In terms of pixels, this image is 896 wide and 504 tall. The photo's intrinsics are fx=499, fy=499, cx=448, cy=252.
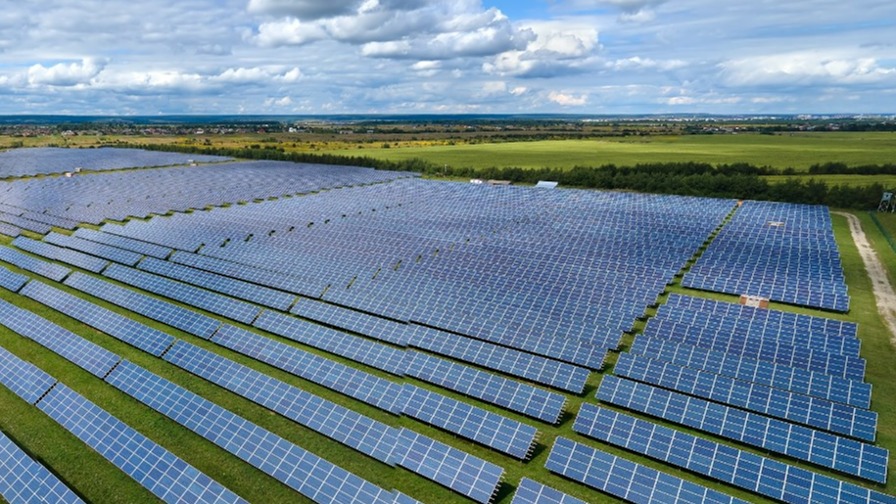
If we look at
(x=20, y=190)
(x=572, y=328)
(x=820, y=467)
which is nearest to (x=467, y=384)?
(x=572, y=328)

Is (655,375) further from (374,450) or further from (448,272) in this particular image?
(448,272)

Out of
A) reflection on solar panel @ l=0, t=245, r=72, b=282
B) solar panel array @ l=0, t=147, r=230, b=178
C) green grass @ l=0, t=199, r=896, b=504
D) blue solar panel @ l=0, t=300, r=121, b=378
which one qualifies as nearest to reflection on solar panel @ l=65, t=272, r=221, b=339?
green grass @ l=0, t=199, r=896, b=504

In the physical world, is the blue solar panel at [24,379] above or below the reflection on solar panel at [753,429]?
below

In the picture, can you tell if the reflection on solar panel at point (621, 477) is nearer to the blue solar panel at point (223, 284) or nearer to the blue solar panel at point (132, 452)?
the blue solar panel at point (132, 452)

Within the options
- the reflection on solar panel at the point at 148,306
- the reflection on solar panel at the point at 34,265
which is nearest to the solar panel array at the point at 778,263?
the reflection on solar panel at the point at 148,306

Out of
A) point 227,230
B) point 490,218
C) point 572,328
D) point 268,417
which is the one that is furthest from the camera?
point 490,218

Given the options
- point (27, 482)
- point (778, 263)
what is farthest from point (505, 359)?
point (778, 263)
